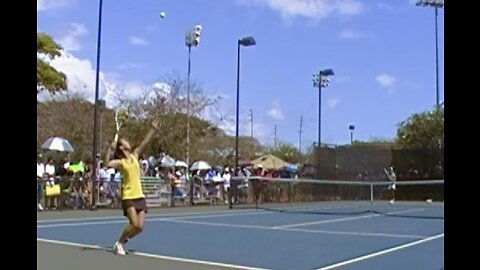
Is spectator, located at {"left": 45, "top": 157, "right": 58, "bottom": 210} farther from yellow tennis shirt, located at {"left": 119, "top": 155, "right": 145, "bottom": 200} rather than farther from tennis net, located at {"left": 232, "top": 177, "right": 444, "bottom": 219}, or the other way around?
yellow tennis shirt, located at {"left": 119, "top": 155, "right": 145, "bottom": 200}

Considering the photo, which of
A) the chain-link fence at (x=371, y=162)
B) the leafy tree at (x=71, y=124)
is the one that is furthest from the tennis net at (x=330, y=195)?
the leafy tree at (x=71, y=124)

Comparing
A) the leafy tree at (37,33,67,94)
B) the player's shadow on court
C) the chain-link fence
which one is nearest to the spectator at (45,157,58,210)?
the player's shadow on court

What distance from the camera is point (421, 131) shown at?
44.7 meters

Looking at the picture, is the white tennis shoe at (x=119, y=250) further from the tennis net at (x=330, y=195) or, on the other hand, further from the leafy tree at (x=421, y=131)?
the leafy tree at (x=421, y=131)

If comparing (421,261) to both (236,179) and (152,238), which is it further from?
(236,179)

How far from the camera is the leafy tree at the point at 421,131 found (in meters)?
39.4

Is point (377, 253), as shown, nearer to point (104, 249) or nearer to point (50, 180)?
point (104, 249)

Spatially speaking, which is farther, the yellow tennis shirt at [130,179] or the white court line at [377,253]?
the yellow tennis shirt at [130,179]

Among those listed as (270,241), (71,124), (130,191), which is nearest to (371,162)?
(71,124)

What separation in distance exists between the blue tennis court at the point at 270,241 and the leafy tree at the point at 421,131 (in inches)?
865

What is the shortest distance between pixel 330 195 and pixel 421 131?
1349 centimetres

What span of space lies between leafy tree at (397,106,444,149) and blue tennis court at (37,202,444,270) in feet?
72.1

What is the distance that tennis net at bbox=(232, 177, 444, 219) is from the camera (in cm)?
2742
